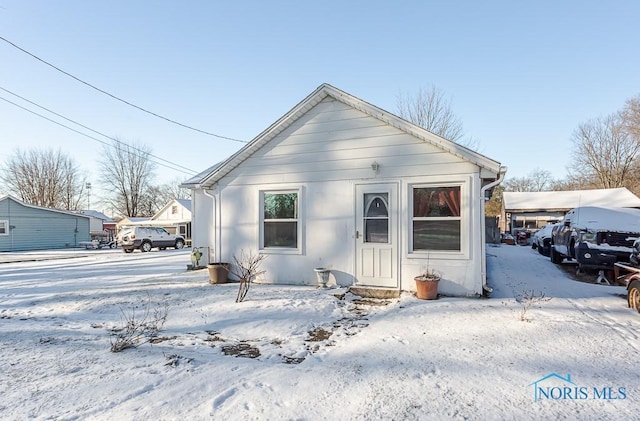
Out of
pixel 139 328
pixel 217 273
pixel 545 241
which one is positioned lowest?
pixel 139 328

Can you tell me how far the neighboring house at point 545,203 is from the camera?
27.2 meters

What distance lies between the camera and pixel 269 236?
28.7 ft

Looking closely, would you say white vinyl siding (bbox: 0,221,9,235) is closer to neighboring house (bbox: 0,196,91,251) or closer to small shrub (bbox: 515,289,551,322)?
neighboring house (bbox: 0,196,91,251)

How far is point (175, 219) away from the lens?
37.5 meters

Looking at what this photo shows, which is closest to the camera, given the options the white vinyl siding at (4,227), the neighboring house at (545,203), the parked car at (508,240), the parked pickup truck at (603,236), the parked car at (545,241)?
the parked pickup truck at (603,236)

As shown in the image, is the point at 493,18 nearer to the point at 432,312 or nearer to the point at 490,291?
the point at 490,291

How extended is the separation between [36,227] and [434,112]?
1221 inches

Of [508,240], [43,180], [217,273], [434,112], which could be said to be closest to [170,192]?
[43,180]

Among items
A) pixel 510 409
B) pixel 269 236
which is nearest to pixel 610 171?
pixel 269 236

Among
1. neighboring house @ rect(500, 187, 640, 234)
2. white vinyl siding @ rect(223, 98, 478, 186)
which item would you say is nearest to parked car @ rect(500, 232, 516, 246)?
neighboring house @ rect(500, 187, 640, 234)

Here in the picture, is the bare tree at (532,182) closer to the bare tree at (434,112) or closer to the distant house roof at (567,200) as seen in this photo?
the distant house roof at (567,200)

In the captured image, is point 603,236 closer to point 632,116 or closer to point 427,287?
point 427,287

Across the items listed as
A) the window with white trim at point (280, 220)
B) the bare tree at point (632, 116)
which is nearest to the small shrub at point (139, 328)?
the window with white trim at point (280, 220)

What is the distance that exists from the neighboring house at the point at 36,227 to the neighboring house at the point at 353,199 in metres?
25.6
